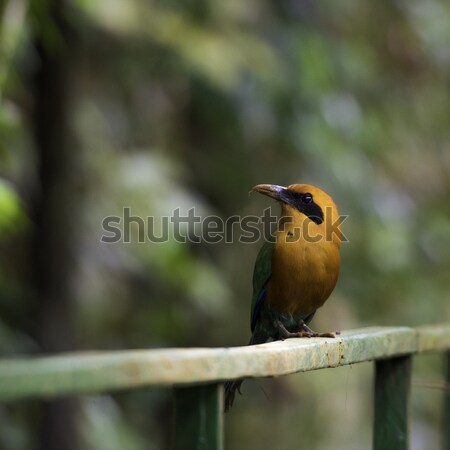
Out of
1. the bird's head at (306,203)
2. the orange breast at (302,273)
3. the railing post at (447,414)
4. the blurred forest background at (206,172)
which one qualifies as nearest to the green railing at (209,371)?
the blurred forest background at (206,172)

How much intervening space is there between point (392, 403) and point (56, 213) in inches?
92.2

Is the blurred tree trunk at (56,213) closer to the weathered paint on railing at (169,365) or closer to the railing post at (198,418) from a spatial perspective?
the weathered paint on railing at (169,365)

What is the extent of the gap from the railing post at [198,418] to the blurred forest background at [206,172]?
4.19 ft

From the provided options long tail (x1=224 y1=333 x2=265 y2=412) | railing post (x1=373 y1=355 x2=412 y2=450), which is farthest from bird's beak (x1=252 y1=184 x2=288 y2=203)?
railing post (x1=373 y1=355 x2=412 y2=450)

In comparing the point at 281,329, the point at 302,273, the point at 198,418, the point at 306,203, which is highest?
the point at 306,203

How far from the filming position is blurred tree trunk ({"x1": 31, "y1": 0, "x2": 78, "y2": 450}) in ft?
14.3

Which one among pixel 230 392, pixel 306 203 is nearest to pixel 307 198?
pixel 306 203

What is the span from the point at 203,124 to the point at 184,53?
5.12 feet

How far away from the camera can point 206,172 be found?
6.45 meters

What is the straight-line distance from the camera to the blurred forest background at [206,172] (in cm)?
443

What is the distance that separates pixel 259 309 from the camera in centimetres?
333

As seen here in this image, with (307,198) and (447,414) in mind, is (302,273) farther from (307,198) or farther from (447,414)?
(447,414)
